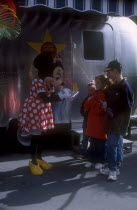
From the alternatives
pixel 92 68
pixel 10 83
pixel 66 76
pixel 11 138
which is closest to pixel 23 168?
pixel 11 138

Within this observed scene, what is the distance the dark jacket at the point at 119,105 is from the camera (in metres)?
4.73

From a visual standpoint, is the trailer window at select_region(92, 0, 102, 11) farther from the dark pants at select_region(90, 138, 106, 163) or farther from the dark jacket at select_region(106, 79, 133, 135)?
the dark jacket at select_region(106, 79, 133, 135)

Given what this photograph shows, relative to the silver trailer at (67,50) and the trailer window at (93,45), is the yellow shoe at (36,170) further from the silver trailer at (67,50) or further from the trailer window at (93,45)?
the trailer window at (93,45)

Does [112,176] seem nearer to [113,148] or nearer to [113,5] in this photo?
[113,148]

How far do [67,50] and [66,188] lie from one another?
116 inches

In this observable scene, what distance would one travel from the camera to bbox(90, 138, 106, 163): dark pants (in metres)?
5.45

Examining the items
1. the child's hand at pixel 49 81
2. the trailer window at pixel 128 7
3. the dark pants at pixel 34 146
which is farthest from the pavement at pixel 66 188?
the trailer window at pixel 128 7

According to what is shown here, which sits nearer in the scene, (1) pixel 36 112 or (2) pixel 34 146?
(1) pixel 36 112

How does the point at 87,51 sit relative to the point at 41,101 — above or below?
above

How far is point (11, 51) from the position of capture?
239 inches

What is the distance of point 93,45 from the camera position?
22.2 feet

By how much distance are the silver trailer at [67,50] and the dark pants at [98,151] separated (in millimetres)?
1192

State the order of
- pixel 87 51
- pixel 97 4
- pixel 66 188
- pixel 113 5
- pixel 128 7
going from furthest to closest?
pixel 128 7
pixel 113 5
pixel 97 4
pixel 87 51
pixel 66 188

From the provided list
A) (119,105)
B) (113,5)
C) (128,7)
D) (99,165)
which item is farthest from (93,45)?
(128,7)
